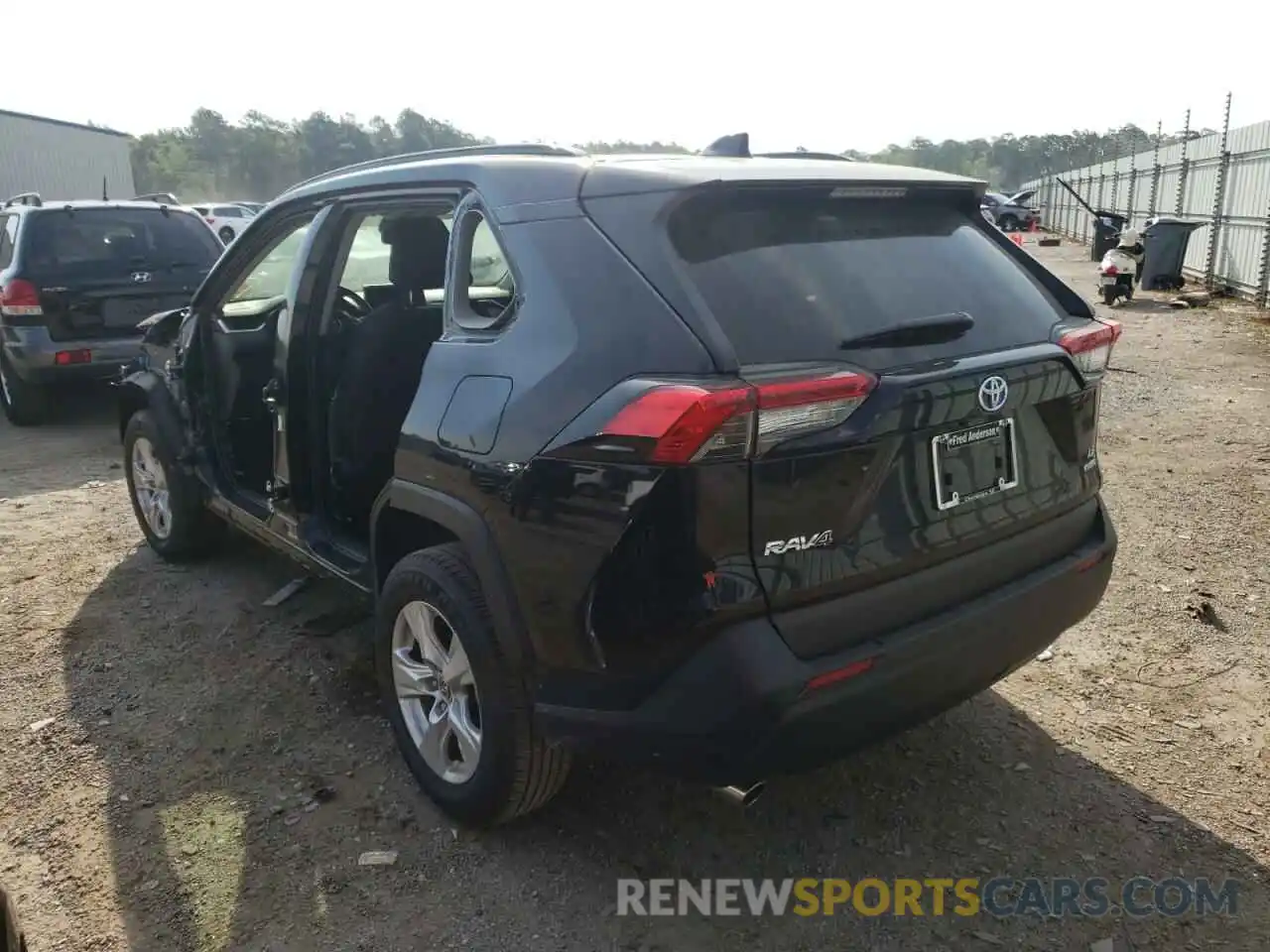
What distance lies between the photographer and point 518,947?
246cm

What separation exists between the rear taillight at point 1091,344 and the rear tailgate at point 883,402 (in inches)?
2.3

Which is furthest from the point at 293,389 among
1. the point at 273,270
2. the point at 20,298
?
the point at 20,298

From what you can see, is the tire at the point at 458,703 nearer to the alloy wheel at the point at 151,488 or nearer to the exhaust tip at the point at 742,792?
the exhaust tip at the point at 742,792

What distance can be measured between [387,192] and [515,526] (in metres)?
1.36

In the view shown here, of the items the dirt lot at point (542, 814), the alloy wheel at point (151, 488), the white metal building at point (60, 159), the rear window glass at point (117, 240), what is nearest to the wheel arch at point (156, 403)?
the alloy wheel at point (151, 488)

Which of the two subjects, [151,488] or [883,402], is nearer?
[883,402]

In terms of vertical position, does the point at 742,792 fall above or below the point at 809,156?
below

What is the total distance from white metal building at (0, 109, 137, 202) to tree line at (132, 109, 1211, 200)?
34.8m

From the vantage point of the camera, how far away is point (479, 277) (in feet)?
9.00

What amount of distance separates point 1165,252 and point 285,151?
73.0 meters

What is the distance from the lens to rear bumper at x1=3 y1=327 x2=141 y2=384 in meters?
7.58

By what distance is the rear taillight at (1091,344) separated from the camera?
8.99ft

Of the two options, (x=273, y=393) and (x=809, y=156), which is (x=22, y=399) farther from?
(x=809, y=156)

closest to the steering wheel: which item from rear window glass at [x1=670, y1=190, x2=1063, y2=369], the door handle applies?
the door handle
